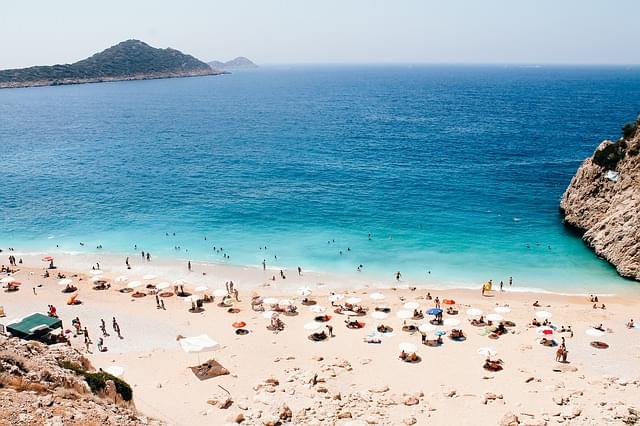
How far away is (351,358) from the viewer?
31484 millimetres

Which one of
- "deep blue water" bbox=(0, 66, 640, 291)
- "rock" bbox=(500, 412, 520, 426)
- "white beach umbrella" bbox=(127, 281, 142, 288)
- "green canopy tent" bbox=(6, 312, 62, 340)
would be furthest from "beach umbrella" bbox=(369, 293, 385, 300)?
"green canopy tent" bbox=(6, 312, 62, 340)

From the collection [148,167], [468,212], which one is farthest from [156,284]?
[148,167]

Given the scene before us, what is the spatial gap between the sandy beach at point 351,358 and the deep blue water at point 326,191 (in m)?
6.20

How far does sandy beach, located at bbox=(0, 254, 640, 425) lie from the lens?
81.5 ft

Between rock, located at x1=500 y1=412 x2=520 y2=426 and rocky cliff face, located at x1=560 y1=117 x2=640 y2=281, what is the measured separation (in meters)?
27.9

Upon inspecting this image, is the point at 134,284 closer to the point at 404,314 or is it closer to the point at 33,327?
the point at 33,327

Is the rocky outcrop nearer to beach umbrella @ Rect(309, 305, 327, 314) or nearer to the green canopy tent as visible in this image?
the green canopy tent

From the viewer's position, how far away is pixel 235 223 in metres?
60.4

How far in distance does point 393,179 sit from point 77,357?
193 feet

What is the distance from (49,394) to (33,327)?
15.4 metres

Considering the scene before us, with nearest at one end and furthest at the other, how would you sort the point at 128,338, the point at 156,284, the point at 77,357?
the point at 77,357, the point at 128,338, the point at 156,284

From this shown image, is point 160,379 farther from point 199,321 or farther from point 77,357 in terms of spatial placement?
point 199,321

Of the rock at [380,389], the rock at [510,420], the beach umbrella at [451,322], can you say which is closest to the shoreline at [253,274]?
the beach umbrella at [451,322]

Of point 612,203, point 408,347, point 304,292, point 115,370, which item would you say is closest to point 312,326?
point 304,292
